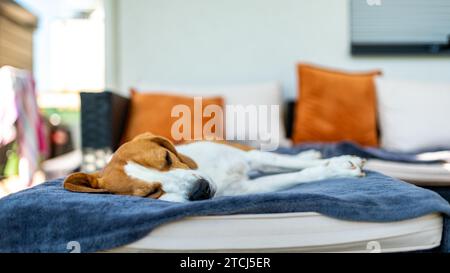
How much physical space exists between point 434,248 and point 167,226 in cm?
63

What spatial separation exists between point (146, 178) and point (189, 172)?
0.13m

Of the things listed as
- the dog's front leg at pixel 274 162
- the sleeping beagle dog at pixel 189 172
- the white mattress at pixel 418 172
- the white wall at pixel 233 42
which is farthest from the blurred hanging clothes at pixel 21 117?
the white mattress at pixel 418 172

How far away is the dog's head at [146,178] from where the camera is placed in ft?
4.13

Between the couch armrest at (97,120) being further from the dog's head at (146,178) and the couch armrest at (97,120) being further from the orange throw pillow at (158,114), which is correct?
the dog's head at (146,178)

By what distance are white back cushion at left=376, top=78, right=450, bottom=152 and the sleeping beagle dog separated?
3.45 feet

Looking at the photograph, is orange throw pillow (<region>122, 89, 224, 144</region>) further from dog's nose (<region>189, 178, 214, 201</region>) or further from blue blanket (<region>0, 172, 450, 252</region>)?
blue blanket (<region>0, 172, 450, 252</region>)

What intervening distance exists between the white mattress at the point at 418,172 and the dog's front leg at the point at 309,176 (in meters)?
0.30

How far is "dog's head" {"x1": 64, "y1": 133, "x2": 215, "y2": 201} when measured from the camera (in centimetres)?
126

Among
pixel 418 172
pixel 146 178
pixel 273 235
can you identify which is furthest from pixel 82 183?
pixel 418 172

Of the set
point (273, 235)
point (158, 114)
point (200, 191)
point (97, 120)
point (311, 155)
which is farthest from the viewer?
point (158, 114)

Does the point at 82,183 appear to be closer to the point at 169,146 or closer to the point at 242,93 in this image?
the point at 169,146

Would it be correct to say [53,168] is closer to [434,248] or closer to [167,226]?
[167,226]

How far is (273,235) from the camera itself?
102cm

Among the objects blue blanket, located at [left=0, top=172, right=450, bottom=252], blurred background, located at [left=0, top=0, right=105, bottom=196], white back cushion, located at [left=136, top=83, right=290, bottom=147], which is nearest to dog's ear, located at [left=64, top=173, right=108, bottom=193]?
blue blanket, located at [left=0, top=172, right=450, bottom=252]
